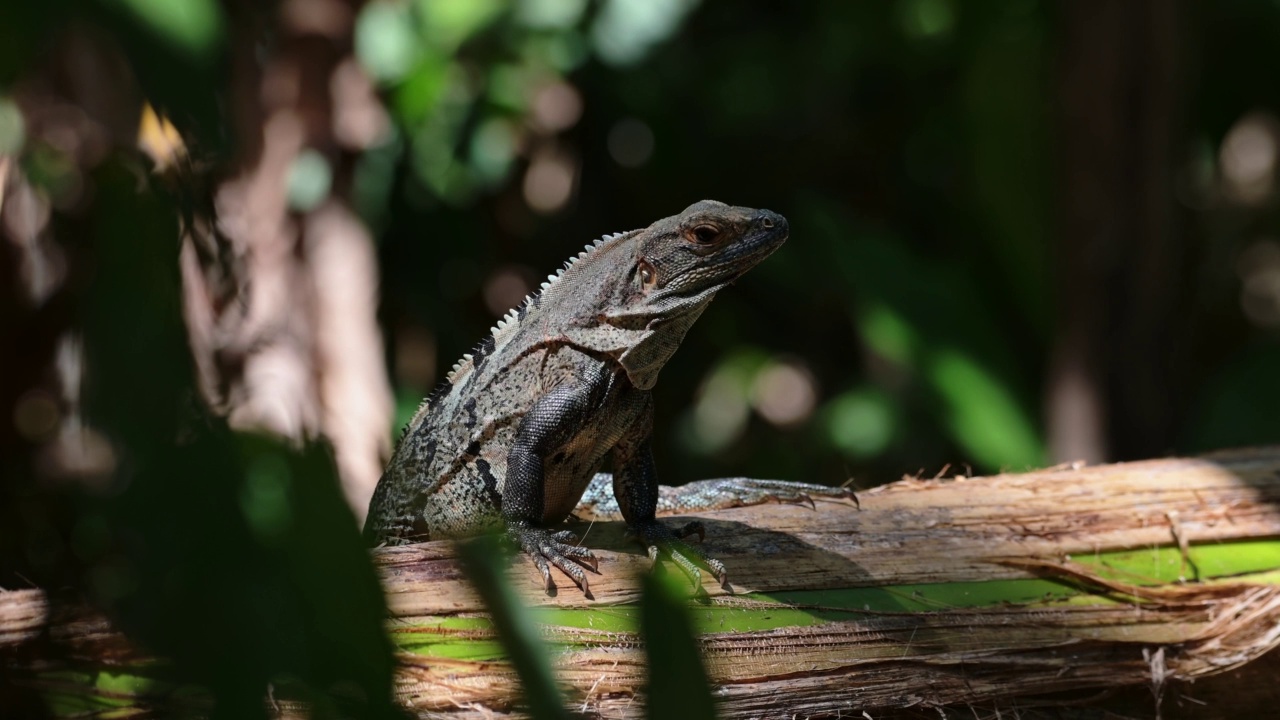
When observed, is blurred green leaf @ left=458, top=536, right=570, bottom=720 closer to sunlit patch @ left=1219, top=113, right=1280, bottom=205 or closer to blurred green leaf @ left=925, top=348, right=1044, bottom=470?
blurred green leaf @ left=925, top=348, right=1044, bottom=470

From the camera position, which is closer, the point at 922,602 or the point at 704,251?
the point at 922,602

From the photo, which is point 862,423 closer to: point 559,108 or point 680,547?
point 559,108

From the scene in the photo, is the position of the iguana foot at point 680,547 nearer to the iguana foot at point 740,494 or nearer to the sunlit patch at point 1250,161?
the iguana foot at point 740,494

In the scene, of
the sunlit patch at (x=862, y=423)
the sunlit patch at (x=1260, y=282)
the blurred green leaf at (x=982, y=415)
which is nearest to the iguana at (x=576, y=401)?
the blurred green leaf at (x=982, y=415)

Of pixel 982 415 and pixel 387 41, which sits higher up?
pixel 387 41

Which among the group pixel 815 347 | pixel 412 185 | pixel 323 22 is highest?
pixel 323 22

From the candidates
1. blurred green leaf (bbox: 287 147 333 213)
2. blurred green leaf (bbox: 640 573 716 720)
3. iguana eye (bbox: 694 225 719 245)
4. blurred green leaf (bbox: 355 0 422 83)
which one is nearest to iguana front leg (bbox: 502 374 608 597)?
iguana eye (bbox: 694 225 719 245)

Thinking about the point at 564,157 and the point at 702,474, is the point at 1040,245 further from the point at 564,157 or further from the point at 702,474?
the point at 564,157

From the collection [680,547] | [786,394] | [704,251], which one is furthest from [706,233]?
[786,394]

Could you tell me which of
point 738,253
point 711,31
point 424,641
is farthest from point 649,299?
point 711,31
